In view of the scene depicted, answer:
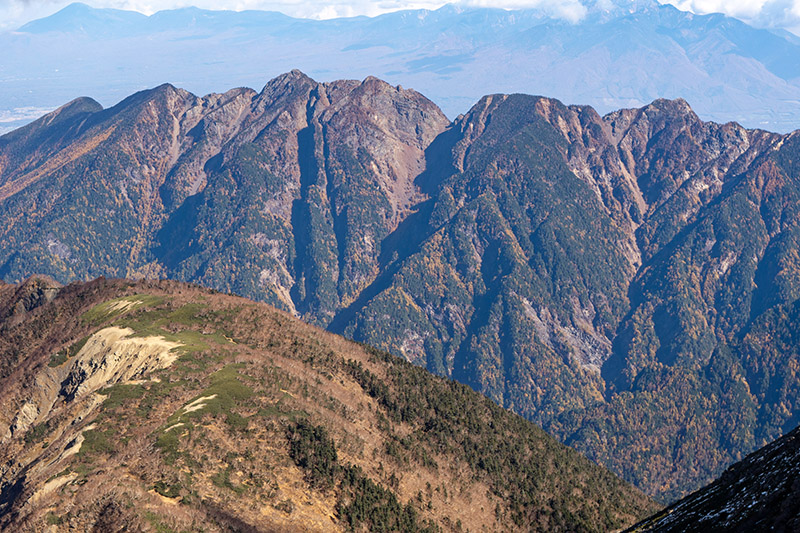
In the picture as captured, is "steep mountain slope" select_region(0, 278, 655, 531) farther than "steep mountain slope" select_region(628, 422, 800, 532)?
Yes

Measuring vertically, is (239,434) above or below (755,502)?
below

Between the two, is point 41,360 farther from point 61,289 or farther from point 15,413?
point 61,289

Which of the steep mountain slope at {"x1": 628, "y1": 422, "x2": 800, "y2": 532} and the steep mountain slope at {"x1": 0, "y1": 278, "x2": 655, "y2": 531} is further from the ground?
the steep mountain slope at {"x1": 628, "y1": 422, "x2": 800, "y2": 532}

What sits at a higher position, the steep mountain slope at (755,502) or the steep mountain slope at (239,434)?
the steep mountain slope at (755,502)

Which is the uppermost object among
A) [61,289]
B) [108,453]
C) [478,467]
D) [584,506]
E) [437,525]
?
[108,453]

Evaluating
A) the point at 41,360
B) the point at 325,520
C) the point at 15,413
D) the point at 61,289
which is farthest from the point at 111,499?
the point at 61,289
